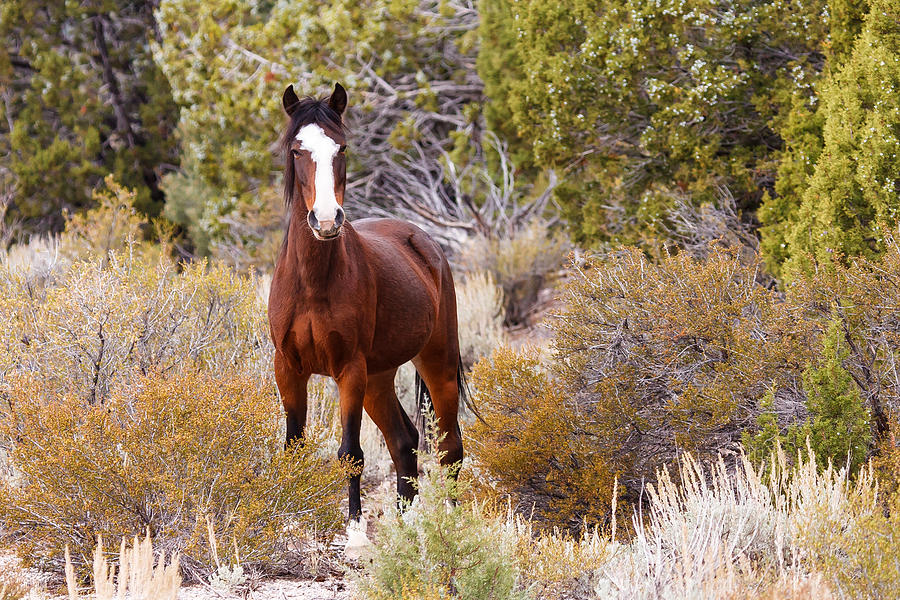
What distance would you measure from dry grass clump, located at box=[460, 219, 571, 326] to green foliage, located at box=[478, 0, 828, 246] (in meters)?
1.27

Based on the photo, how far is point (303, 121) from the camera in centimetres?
488

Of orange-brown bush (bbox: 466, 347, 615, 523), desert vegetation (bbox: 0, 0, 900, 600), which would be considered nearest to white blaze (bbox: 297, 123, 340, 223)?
desert vegetation (bbox: 0, 0, 900, 600)

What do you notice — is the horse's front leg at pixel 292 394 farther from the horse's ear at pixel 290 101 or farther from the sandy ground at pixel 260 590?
the horse's ear at pixel 290 101

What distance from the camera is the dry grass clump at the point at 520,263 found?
39.2 ft

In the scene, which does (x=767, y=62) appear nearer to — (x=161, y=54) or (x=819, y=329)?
(x=819, y=329)

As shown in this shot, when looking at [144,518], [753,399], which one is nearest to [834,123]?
[753,399]

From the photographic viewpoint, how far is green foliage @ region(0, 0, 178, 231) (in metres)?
18.3

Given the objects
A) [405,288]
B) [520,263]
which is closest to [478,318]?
[520,263]

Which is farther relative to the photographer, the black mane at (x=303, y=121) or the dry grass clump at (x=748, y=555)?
the black mane at (x=303, y=121)

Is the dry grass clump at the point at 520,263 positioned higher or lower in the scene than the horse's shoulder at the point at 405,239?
lower

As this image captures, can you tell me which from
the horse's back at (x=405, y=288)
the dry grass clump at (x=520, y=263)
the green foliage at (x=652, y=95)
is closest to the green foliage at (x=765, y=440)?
the horse's back at (x=405, y=288)

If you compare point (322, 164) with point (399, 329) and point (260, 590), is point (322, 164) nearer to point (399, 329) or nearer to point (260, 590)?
point (399, 329)

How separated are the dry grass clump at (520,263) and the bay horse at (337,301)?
611 centimetres

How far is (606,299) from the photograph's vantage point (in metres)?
6.21
